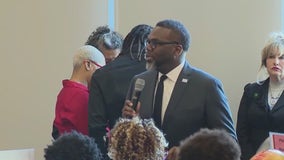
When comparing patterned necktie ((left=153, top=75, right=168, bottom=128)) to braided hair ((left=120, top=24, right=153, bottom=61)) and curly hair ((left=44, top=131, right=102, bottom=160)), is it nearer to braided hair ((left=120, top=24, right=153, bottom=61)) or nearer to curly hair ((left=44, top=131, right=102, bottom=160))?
braided hair ((left=120, top=24, right=153, bottom=61))

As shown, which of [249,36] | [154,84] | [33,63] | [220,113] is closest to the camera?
[220,113]

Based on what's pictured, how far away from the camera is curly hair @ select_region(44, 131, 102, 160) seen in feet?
5.97

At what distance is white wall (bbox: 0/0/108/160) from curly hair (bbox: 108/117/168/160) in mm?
2722

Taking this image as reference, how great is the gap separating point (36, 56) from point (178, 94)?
7.51ft

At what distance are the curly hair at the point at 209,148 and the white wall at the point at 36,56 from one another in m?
3.16

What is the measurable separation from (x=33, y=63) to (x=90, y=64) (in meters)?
1.41

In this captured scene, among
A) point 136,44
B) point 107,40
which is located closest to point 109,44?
point 107,40

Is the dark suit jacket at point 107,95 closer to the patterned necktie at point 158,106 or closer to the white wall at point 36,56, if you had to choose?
the patterned necktie at point 158,106

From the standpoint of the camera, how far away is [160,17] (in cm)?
430

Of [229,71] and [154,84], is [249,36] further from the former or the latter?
[154,84]

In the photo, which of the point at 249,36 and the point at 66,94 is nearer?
the point at 66,94

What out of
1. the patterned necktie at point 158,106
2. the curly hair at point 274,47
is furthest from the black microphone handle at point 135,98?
the curly hair at point 274,47

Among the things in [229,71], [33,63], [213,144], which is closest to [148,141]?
[213,144]

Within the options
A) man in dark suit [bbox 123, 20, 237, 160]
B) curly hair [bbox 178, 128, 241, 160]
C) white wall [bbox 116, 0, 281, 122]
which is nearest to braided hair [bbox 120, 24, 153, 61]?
man in dark suit [bbox 123, 20, 237, 160]
